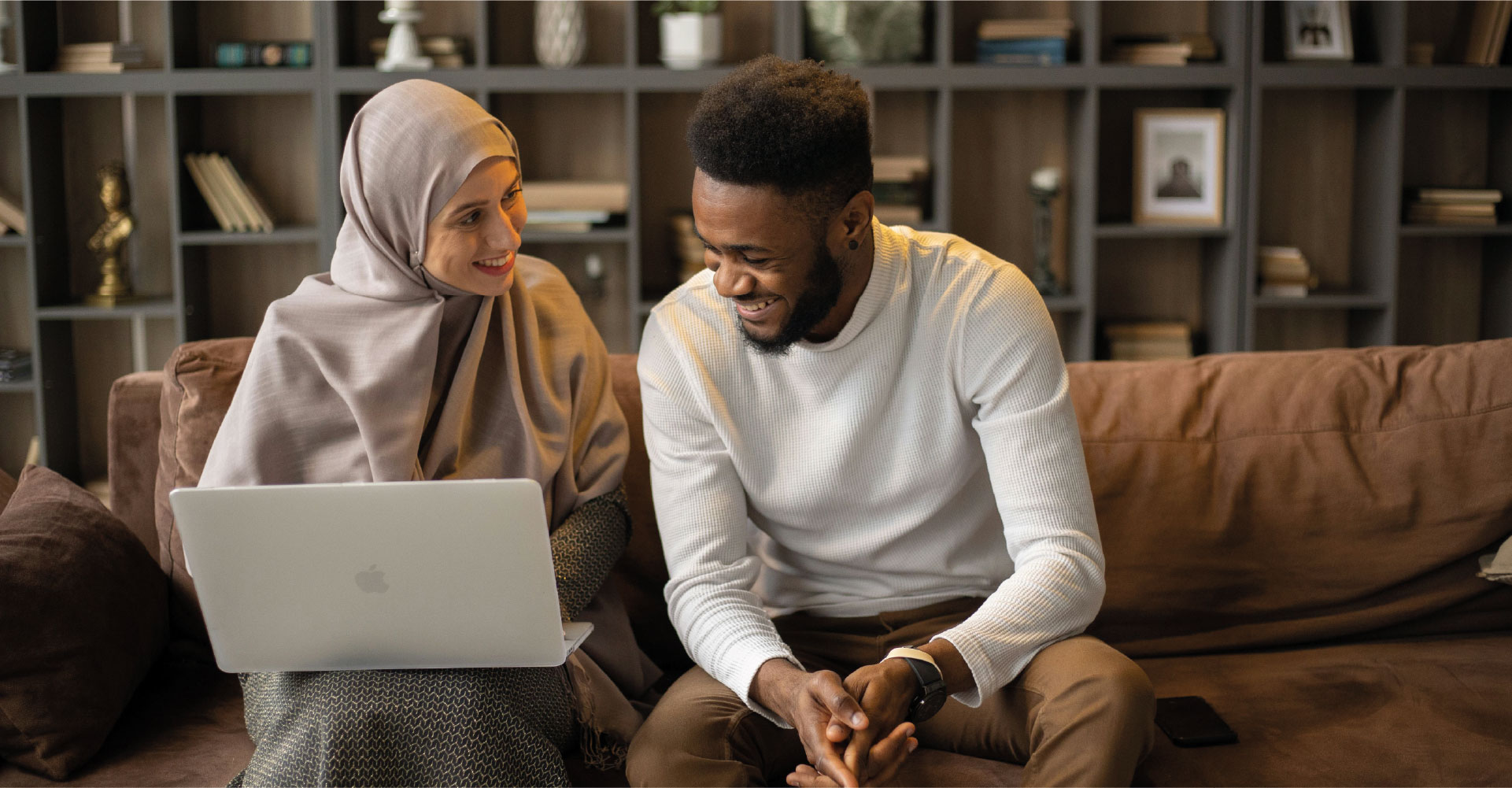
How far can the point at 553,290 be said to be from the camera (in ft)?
5.48

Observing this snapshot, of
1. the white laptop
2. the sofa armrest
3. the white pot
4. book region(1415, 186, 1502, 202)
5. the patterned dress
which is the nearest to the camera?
the white laptop

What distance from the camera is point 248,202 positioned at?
3314mm

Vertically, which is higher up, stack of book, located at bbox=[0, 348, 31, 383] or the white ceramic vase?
the white ceramic vase

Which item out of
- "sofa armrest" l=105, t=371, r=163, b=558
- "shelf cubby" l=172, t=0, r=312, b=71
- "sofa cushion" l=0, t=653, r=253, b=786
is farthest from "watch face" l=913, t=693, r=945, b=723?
"shelf cubby" l=172, t=0, r=312, b=71

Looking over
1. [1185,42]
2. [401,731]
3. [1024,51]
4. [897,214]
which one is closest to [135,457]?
[401,731]

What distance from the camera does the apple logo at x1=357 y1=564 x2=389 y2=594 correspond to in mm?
1203

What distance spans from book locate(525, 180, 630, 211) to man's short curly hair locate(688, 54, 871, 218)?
1.85 metres

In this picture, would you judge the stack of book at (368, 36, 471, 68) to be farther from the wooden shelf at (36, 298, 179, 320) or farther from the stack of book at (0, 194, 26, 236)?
the stack of book at (0, 194, 26, 236)

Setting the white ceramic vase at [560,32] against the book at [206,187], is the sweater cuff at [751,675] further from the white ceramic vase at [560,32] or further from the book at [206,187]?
the book at [206,187]

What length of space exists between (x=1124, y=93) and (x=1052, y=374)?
2369 mm

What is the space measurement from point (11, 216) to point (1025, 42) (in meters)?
2.87

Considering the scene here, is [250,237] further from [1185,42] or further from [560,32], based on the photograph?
[1185,42]

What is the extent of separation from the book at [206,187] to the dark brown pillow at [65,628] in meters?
1.88

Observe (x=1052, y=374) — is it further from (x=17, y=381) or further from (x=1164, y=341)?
(x=17, y=381)
